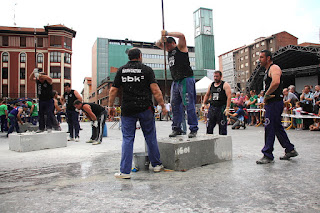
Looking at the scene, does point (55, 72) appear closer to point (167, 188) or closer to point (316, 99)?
point (316, 99)

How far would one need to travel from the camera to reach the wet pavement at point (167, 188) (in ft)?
8.18

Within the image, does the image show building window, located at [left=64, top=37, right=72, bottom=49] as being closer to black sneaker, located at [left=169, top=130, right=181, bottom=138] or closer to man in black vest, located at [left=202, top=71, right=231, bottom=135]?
man in black vest, located at [left=202, top=71, right=231, bottom=135]

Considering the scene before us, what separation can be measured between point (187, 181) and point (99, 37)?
66460 millimetres

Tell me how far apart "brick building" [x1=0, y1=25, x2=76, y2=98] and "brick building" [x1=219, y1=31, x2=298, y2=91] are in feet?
113

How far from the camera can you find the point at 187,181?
340cm

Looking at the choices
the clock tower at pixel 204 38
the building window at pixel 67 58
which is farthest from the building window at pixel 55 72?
the clock tower at pixel 204 38

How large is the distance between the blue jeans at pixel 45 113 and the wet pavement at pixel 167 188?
9.62 feet

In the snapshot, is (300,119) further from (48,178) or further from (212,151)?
(48,178)

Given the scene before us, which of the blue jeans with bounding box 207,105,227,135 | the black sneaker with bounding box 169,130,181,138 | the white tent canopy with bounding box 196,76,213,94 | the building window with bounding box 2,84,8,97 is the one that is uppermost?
the building window with bounding box 2,84,8,97

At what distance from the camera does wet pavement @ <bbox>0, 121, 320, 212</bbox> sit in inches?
98.2

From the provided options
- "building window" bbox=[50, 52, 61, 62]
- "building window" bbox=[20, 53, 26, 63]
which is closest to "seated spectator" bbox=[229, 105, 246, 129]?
"building window" bbox=[50, 52, 61, 62]

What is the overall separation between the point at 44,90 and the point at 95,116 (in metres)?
1.73

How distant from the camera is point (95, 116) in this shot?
27.2ft

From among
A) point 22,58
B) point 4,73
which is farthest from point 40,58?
point 4,73
